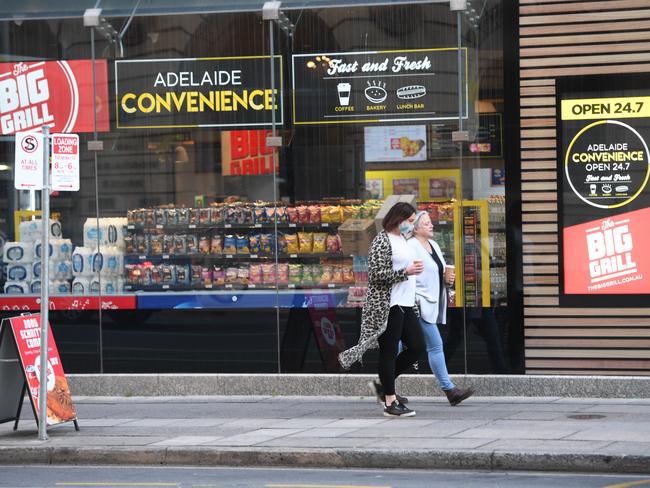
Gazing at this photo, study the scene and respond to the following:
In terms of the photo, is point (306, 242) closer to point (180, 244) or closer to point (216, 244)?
point (216, 244)

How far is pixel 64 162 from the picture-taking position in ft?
34.8

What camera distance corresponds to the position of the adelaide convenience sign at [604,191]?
1245cm

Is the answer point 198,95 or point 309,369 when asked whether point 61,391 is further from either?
point 198,95

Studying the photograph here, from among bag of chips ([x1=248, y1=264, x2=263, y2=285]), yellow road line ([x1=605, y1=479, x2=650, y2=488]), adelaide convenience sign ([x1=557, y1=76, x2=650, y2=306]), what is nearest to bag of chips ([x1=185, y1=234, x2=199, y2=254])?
bag of chips ([x1=248, y1=264, x2=263, y2=285])

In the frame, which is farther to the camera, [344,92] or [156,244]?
[156,244]

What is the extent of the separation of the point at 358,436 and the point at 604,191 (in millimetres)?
4145

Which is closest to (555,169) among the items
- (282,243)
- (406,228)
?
(406,228)

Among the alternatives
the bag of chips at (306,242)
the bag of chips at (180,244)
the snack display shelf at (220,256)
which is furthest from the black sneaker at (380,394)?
the bag of chips at (180,244)

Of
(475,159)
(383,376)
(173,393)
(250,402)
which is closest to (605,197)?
(475,159)

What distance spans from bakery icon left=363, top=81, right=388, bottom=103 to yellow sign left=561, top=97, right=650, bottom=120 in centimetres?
190

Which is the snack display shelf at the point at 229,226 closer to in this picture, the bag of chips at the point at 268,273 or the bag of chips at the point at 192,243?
the bag of chips at the point at 192,243

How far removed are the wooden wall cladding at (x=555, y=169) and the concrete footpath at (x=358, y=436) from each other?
20.6 inches

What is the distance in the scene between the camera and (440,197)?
13.1 m

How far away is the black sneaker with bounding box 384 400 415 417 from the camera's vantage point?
11.1m
